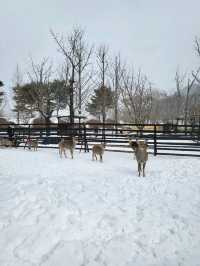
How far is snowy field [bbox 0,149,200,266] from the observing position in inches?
171

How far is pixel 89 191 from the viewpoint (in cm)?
717

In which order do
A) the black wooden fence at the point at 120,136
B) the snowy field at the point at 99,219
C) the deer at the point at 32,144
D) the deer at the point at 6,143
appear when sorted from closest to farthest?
the snowy field at the point at 99,219, the black wooden fence at the point at 120,136, the deer at the point at 32,144, the deer at the point at 6,143

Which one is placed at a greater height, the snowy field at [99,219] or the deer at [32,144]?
the deer at [32,144]

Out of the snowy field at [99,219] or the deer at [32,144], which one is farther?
the deer at [32,144]

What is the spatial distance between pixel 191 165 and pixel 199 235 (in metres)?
6.21

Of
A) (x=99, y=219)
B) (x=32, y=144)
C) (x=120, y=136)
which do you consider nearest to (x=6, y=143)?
(x=32, y=144)

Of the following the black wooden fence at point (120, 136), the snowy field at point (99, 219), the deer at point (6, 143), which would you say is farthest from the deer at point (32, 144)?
the snowy field at point (99, 219)

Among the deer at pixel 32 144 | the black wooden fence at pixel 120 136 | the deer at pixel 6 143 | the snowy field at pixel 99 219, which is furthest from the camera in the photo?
the deer at pixel 6 143

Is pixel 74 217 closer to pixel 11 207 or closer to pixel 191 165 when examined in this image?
pixel 11 207

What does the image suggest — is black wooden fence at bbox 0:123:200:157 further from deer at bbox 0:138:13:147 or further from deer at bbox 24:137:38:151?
deer at bbox 24:137:38:151

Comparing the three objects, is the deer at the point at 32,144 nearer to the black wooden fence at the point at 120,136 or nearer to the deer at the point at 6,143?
the black wooden fence at the point at 120,136

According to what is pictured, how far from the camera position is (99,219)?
5484 mm

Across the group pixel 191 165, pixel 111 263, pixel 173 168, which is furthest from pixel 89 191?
pixel 191 165

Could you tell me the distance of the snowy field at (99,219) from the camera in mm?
4336
